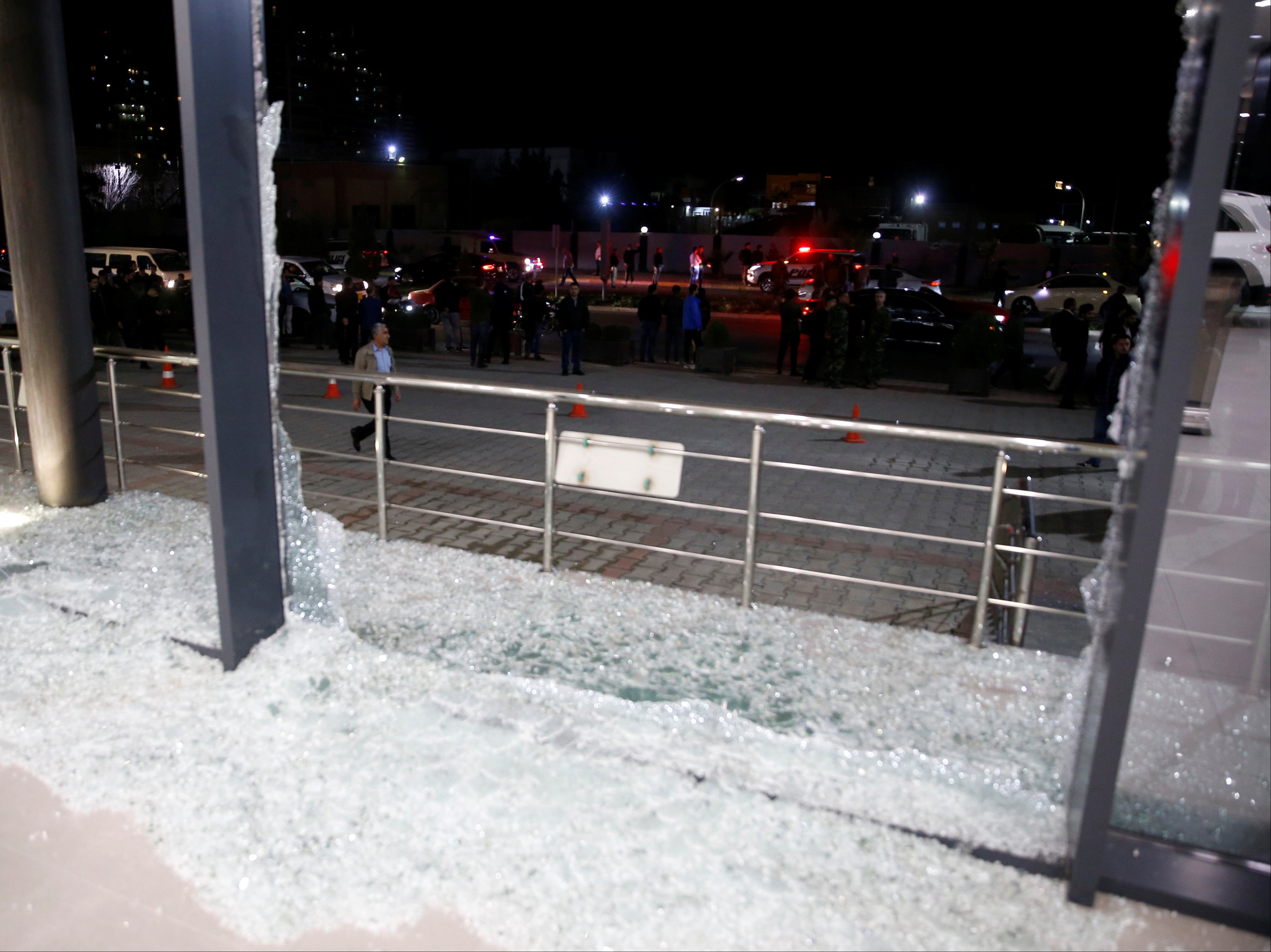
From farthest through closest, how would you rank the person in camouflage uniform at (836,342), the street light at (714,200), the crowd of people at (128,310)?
the street light at (714,200) < the crowd of people at (128,310) < the person in camouflage uniform at (836,342)

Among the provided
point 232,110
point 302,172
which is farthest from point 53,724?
point 302,172

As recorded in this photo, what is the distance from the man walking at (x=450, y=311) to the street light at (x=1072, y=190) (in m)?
45.7

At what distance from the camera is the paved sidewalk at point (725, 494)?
6254 mm

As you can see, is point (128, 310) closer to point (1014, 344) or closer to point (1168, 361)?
point (1014, 344)

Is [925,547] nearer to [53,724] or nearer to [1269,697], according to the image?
[1269,697]

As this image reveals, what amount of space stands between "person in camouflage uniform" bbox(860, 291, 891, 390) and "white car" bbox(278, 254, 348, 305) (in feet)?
33.1

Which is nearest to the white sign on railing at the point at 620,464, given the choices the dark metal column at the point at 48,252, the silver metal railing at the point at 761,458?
the silver metal railing at the point at 761,458

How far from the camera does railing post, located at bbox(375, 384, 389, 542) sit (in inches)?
212

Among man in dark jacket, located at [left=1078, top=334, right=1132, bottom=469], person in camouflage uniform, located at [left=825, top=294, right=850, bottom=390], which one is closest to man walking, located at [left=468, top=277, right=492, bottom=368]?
person in camouflage uniform, located at [left=825, top=294, right=850, bottom=390]

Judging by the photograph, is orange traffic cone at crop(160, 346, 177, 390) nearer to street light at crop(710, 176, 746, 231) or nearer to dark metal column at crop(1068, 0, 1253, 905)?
dark metal column at crop(1068, 0, 1253, 905)

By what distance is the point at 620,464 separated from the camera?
5.04 meters

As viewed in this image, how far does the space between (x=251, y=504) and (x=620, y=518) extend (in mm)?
3911

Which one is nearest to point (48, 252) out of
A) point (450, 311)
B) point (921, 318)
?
point (450, 311)

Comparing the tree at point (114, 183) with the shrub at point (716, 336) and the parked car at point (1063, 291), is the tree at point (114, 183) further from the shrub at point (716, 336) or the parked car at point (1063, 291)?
the parked car at point (1063, 291)
